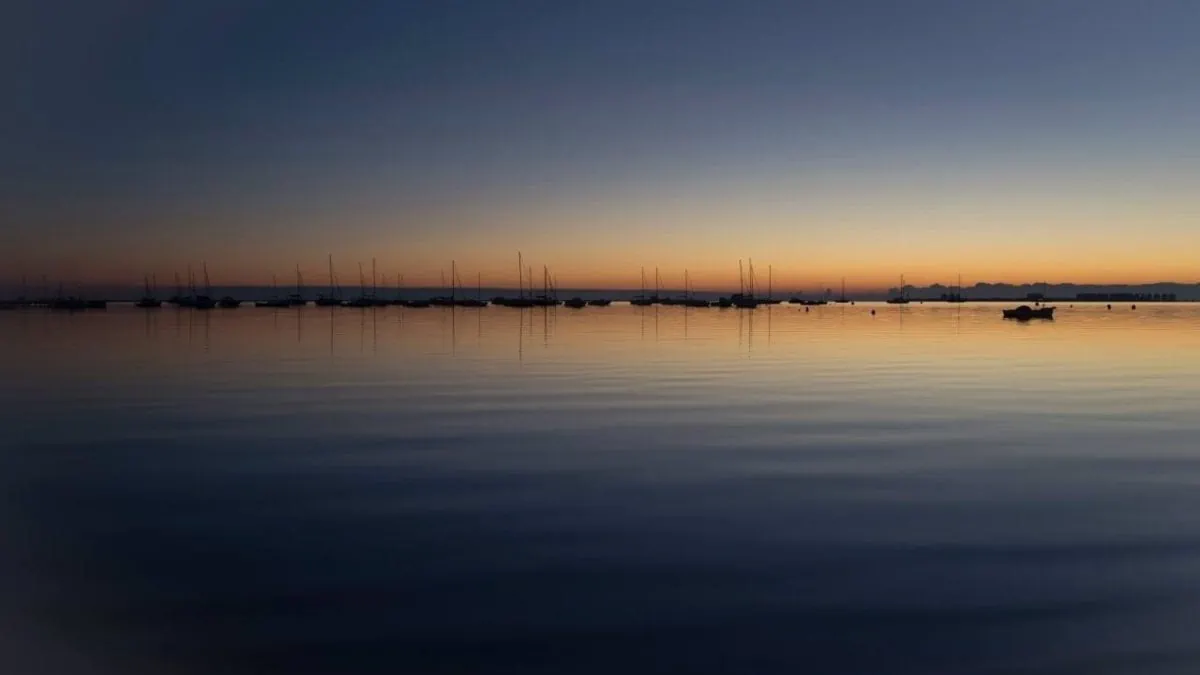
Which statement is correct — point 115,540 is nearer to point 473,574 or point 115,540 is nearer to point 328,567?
point 328,567

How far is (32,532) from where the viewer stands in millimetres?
13383

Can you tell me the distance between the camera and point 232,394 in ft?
98.6

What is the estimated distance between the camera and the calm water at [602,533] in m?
8.77

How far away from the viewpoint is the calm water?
8.77 m

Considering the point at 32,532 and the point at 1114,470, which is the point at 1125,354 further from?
the point at 32,532

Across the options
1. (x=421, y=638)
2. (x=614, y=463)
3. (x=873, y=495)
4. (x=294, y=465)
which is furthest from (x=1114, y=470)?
(x=294, y=465)

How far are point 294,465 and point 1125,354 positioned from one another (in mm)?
46892

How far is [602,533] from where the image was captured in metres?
12.6

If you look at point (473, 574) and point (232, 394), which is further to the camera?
point (232, 394)

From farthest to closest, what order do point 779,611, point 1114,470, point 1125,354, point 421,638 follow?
point 1125,354, point 1114,470, point 779,611, point 421,638

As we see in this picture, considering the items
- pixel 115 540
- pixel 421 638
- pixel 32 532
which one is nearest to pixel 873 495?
pixel 421 638

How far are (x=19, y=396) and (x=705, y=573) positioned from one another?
28.6m

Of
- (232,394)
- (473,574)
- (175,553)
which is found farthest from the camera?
(232,394)

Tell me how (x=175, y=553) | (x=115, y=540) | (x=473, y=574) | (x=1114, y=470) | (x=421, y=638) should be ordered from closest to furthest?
(x=421, y=638)
(x=473, y=574)
(x=175, y=553)
(x=115, y=540)
(x=1114, y=470)
